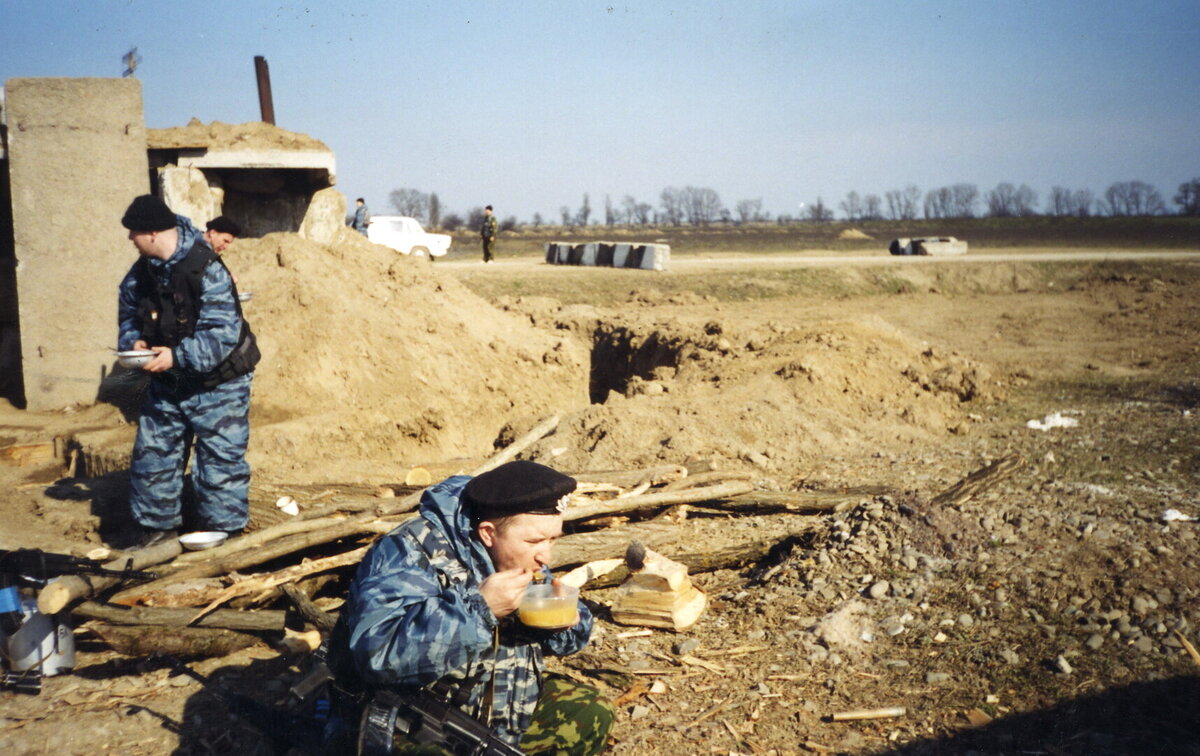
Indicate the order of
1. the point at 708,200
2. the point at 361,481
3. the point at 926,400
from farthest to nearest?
the point at 708,200
the point at 926,400
the point at 361,481

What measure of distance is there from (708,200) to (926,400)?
82191mm

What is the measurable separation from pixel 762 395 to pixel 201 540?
16.9 feet

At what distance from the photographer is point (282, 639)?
429 centimetres

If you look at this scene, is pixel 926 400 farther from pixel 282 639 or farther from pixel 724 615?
pixel 282 639

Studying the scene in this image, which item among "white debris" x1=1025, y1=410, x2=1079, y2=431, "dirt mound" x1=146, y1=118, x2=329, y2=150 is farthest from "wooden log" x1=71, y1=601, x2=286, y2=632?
"white debris" x1=1025, y1=410, x2=1079, y2=431

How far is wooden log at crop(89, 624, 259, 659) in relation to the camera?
4.07 m

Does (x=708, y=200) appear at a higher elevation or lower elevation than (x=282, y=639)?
higher

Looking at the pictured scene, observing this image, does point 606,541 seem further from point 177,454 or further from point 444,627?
point 444,627

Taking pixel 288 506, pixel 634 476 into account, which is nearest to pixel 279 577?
pixel 288 506

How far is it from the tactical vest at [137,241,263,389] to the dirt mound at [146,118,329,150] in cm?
392

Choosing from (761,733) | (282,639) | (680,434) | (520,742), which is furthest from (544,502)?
(680,434)

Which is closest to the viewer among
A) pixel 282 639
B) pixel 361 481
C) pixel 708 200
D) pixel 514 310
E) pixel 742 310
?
pixel 282 639

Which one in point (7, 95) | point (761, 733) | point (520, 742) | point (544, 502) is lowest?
point (761, 733)

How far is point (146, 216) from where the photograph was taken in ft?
15.6
